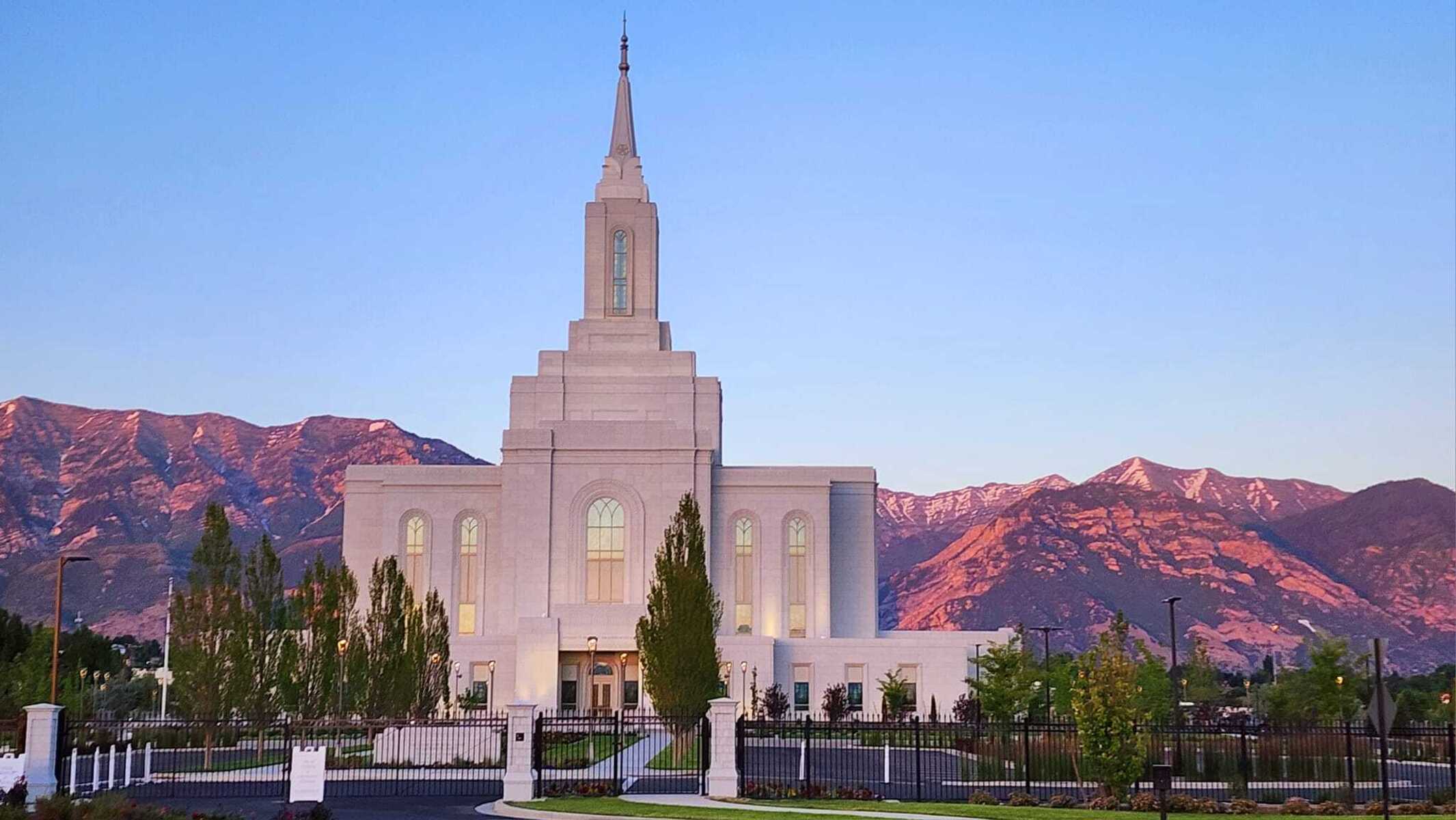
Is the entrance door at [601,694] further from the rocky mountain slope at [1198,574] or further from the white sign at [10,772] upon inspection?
the rocky mountain slope at [1198,574]

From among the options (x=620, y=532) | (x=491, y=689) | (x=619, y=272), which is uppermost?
(x=619, y=272)

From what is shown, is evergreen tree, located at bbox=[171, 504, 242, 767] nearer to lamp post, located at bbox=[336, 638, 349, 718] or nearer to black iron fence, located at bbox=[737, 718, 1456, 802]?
lamp post, located at bbox=[336, 638, 349, 718]

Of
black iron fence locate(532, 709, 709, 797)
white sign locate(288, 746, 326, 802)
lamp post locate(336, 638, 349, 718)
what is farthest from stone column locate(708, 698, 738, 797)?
lamp post locate(336, 638, 349, 718)

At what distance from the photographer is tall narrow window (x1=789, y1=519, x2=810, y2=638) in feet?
234

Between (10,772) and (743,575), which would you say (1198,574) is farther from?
(10,772)

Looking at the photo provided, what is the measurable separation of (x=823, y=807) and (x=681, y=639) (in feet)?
69.9

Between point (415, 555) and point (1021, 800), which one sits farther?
point (415, 555)

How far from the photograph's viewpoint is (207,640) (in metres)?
45.2

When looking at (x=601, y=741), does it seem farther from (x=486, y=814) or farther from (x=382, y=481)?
(x=382, y=481)

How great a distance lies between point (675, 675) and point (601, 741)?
3212 millimetres

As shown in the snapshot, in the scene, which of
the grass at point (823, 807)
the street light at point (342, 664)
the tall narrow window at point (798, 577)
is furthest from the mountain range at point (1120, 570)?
the grass at point (823, 807)

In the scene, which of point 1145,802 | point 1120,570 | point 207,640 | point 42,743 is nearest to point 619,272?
point 207,640

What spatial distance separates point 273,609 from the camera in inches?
2014

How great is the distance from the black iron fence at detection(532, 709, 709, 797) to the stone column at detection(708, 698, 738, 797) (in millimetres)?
432
